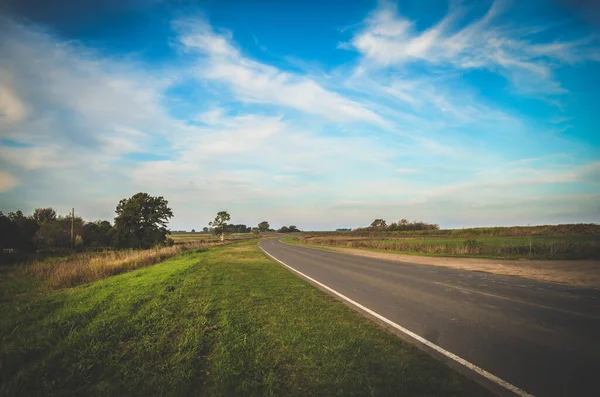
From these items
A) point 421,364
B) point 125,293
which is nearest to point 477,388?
point 421,364

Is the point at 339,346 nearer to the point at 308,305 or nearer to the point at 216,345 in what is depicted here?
the point at 216,345

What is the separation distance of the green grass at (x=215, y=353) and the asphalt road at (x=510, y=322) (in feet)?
2.78

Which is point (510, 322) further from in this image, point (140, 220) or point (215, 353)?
point (140, 220)

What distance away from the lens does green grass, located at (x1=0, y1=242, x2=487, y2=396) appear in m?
3.61

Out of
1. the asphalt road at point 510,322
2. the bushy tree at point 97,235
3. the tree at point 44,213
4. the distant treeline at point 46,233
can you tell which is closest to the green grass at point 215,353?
the asphalt road at point 510,322

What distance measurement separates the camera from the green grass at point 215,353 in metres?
3.61

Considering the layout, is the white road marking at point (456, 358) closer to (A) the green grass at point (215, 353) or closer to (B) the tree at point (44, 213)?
(A) the green grass at point (215, 353)

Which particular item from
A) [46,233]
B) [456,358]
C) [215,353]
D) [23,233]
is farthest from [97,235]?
[456,358]

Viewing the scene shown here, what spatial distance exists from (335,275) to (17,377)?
35.9 ft

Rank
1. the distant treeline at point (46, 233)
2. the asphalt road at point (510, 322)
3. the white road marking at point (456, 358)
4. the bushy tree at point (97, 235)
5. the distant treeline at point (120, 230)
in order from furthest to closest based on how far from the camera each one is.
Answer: the bushy tree at point (97, 235)
the distant treeline at point (120, 230)
the distant treeline at point (46, 233)
the asphalt road at point (510, 322)
the white road marking at point (456, 358)

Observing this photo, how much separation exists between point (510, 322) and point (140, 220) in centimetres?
4814

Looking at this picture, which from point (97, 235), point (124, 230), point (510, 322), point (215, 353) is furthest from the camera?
point (97, 235)

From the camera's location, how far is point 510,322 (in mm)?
5656

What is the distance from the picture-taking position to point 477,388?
11.0ft
